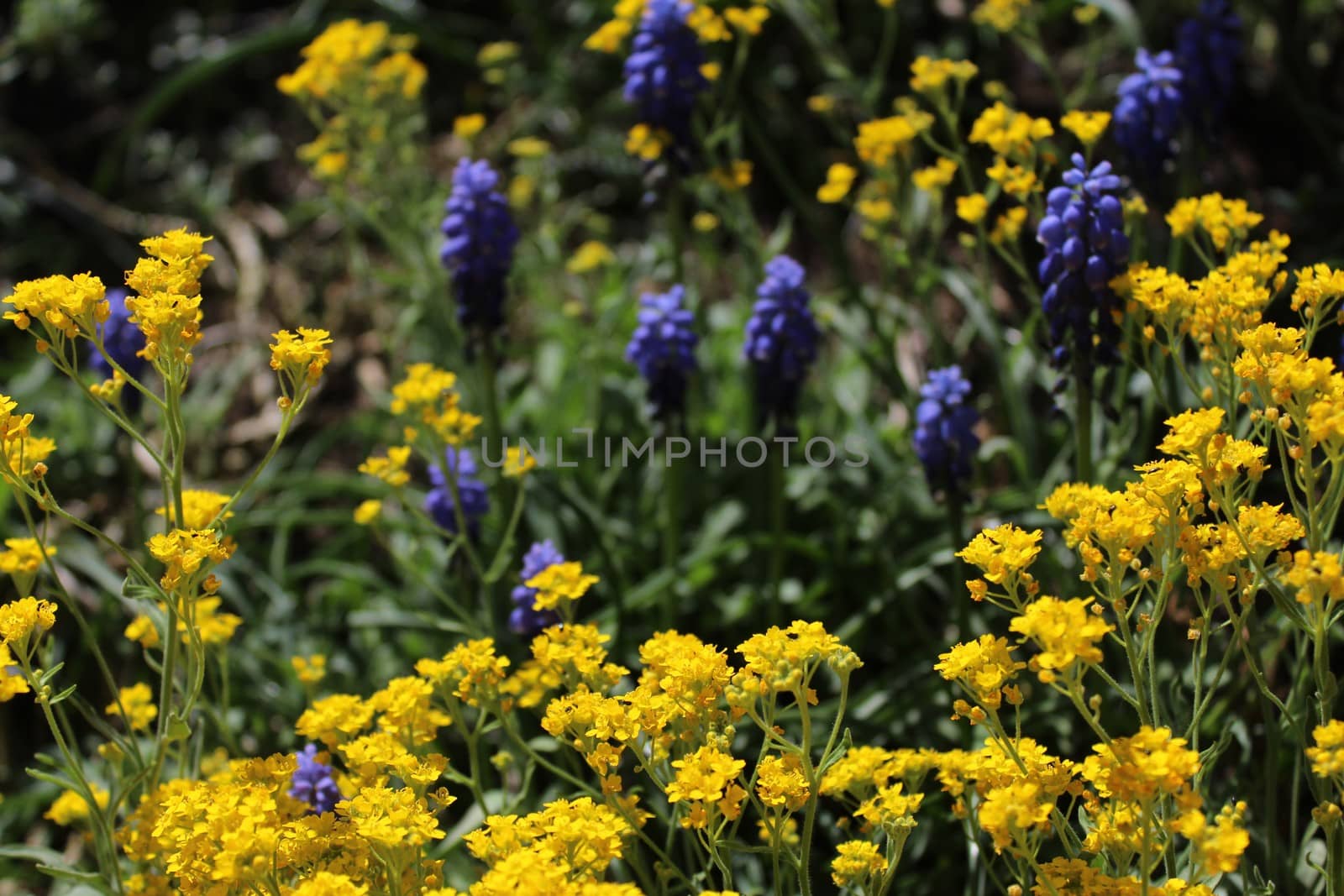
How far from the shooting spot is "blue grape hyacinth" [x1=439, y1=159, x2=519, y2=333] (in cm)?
421

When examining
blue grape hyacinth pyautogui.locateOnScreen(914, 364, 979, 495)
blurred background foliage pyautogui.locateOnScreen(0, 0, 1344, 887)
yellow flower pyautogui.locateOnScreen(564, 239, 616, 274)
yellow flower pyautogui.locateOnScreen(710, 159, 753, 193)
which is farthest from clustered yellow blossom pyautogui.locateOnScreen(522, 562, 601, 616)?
yellow flower pyautogui.locateOnScreen(564, 239, 616, 274)

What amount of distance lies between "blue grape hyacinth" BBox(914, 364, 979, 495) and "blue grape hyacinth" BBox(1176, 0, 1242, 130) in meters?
1.35

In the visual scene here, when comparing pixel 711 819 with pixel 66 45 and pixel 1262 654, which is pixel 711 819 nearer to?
pixel 1262 654

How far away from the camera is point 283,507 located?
17.6ft

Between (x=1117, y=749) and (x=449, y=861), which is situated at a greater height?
(x=1117, y=749)

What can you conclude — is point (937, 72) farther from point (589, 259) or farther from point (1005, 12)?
→ point (589, 259)

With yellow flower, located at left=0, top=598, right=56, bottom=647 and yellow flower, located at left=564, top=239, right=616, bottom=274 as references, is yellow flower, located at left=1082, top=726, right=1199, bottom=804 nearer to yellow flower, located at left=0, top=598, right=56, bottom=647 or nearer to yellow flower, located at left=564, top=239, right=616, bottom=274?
yellow flower, located at left=0, top=598, right=56, bottom=647

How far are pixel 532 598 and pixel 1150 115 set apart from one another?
8.28ft

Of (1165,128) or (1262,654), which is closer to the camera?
(1262,654)

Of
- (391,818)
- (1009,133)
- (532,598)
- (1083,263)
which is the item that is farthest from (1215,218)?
(391,818)

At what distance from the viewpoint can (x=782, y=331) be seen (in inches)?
158

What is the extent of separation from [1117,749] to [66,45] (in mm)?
7455

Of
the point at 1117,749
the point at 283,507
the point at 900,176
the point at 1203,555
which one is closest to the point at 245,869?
the point at 1117,749

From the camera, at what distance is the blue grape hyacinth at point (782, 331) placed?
158 inches
